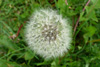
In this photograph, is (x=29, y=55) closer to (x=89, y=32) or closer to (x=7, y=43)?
(x=7, y=43)

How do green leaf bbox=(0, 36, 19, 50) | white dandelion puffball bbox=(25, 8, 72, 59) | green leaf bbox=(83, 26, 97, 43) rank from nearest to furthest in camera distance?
white dandelion puffball bbox=(25, 8, 72, 59), green leaf bbox=(83, 26, 97, 43), green leaf bbox=(0, 36, 19, 50)

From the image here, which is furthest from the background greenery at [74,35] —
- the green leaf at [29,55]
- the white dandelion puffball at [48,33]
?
the white dandelion puffball at [48,33]

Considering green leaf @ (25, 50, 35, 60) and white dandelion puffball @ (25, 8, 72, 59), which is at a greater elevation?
white dandelion puffball @ (25, 8, 72, 59)

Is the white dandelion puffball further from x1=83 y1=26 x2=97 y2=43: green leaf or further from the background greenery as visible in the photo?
x1=83 y1=26 x2=97 y2=43: green leaf

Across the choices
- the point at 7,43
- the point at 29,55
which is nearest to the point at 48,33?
the point at 29,55

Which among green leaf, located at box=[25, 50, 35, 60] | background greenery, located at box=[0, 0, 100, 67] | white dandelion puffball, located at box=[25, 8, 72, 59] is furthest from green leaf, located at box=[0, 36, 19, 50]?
white dandelion puffball, located at box=[25, 8, 72, 59]

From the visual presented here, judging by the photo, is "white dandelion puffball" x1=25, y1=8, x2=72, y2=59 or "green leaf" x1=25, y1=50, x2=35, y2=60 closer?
"white dandelion puffball" x1=25, y1=8, x2=72, y2=59

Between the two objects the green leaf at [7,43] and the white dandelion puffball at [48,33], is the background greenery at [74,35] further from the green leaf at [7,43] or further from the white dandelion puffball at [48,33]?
the white dandelion puffball at [48,33]

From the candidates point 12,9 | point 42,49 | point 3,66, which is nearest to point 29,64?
point 3,66

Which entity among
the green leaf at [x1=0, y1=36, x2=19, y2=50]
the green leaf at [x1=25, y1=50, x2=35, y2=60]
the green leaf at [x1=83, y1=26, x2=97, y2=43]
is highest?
the green leaf at [x1=83, y1=26, x2=97, y2=43]
